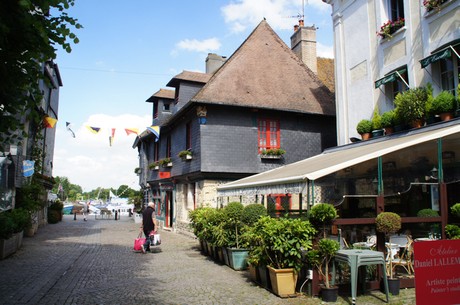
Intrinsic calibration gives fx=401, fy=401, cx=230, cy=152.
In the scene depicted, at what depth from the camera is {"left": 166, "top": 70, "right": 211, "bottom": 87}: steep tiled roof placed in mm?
20516

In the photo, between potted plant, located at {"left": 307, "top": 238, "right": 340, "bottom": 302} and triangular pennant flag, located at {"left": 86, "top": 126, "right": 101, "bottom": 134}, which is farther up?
triangular pennant flag, located at {"left": 86, "top": 126, "right": 101, "bottom": 134}

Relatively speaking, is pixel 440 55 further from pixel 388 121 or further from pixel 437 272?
pixel 437 272

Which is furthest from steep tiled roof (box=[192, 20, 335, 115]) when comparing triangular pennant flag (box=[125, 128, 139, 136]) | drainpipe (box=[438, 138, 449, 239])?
drainpipe (box=[438, 138, 449, 239])

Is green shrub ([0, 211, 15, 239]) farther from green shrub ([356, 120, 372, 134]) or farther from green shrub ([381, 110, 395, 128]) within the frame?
green shrub ([381, 110, 395, 128])

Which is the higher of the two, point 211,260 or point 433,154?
point 433,154

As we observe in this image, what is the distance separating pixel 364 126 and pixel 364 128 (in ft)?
0.21

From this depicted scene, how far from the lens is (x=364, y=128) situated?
12.5 m

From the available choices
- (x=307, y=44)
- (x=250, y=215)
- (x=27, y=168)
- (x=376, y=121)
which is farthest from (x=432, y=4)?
(x=27, y=168)

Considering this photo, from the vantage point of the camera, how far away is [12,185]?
15.5 meters

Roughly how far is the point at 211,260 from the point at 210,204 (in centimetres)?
549

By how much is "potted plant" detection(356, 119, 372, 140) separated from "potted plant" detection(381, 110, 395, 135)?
2.18ft

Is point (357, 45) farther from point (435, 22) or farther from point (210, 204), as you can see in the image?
point (210, 204)

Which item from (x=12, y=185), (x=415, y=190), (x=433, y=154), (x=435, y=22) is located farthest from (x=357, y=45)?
(x=12, y=185)

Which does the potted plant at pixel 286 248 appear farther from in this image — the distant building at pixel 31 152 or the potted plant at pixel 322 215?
the distant building at pixel 31 152
